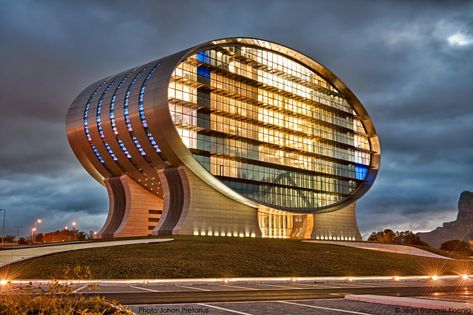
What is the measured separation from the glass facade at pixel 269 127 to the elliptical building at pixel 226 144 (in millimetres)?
182

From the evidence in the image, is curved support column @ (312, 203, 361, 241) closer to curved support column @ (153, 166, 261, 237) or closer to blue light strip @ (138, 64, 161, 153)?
curved support column @ (153, 166, 261, 237)

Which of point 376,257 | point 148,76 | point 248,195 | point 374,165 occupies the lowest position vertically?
point 376,257

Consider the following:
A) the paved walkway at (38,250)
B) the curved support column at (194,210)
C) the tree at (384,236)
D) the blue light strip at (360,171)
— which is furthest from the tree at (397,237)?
the paved walkway at (38,250)

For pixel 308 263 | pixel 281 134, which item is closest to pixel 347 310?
pixel 308 263

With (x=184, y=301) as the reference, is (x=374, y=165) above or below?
above

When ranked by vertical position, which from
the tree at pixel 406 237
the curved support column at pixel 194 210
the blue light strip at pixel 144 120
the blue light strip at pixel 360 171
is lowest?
the tree at pixel 406 237

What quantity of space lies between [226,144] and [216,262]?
33.3m

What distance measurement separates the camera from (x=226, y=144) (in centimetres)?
7188

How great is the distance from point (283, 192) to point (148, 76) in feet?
92.3

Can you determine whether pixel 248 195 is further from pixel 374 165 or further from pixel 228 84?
pixel 374 165

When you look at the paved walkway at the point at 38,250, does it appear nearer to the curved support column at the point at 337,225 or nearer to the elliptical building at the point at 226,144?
the elliptical building at the point at 226,144

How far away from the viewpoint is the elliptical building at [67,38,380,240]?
217 feet

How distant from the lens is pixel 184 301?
20.1 m

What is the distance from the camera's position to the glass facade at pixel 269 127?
69000 millimetres
